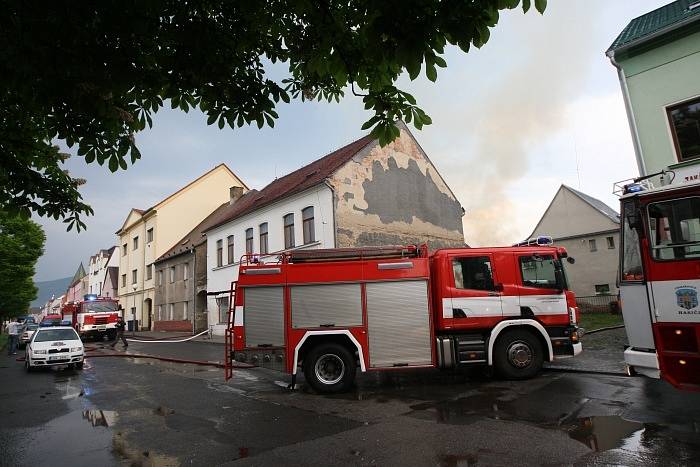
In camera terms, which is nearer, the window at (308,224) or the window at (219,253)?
the window at (308,224)

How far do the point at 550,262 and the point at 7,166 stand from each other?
9779 mm

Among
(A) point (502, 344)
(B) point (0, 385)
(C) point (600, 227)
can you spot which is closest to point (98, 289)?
(B) point (0, 385)

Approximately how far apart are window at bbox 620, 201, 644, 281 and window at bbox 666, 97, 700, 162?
20.0 feet

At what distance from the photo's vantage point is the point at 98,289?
212 feet

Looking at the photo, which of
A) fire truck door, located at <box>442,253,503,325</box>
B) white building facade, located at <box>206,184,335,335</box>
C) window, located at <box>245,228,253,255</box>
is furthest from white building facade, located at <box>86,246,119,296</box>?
fire truck door, located at <box>442,253,503,325</box>

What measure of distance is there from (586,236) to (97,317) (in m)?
33.7

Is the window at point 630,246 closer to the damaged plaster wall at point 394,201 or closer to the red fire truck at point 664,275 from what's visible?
the red fire truck at point 664,275

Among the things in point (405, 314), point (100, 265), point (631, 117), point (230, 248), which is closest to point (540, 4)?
point (405, 314)

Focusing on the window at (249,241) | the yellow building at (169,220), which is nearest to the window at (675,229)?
the window at (249,241)

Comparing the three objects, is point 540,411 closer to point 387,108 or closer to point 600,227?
point 387,108

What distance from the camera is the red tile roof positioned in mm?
21250

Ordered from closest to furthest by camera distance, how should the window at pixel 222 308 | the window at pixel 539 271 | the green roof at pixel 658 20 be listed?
1. the window at pixel 539 271
2. the green roof at pixel 658 20
3. the window at pixel 222 308

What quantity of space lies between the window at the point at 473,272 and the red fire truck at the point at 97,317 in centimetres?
2585

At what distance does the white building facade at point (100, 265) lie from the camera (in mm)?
55950
